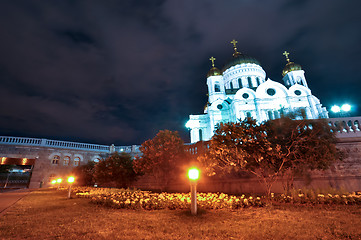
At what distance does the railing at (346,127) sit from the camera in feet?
37.3

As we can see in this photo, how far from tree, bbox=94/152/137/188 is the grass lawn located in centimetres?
1155

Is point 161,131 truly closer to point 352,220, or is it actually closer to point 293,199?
point 293,199

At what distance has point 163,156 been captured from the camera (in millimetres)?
13609

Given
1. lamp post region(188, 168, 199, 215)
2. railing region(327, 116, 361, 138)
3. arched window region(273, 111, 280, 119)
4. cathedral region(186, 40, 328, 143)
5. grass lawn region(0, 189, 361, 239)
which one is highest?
cathedral region(186, 40, 328, 143)

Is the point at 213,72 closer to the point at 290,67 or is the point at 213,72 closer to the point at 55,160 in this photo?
the point at 290,67

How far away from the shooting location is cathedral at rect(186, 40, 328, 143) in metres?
34.4

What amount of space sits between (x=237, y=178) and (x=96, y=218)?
8.79 metres

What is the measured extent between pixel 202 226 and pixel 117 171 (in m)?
14.0

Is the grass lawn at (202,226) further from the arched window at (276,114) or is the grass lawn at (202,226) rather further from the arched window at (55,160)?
the arched window at (276,114)

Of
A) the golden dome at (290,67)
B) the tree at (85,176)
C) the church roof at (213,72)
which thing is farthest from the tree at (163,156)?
the golden dome at (290,67)

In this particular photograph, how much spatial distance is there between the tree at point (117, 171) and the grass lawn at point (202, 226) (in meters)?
11.5

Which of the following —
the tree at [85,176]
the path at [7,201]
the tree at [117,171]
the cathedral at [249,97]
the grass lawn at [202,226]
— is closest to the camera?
the grass lawn at [202,226]

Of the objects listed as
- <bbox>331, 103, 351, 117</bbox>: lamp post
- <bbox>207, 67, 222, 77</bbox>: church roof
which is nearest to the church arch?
<bbox>207, 67, 222, 77</bbox>: church roof

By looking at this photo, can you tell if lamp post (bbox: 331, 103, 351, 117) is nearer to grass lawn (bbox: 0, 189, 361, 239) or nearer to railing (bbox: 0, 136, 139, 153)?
grass lawn (bbox: 0, 189, 361, 239)
